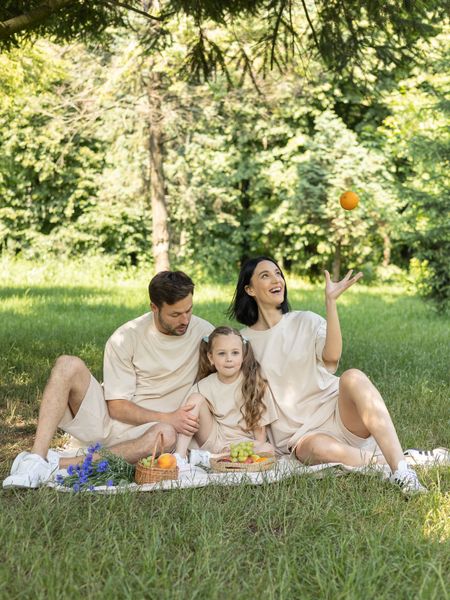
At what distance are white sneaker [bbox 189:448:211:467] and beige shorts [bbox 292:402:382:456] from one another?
461 mm

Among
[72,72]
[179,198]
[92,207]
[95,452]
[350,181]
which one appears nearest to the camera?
[95,452]

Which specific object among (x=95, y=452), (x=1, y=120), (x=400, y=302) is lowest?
(x=400, y=302)

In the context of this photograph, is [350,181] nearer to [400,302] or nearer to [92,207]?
[400,302]

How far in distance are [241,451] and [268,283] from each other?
0.92 m

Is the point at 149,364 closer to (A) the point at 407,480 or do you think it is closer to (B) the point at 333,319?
(B) the point at 333,319

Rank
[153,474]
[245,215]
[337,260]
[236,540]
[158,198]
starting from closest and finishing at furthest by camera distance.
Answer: [236,540], [153,474], [158,198], [337,260], [245,215]

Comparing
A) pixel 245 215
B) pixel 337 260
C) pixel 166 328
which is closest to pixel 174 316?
pixel 166 328

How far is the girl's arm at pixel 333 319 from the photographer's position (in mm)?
4098

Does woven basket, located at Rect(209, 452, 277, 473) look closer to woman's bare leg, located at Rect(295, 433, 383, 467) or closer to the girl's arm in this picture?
woman's bare leg, located at Rect(295, 433, 383, 467)

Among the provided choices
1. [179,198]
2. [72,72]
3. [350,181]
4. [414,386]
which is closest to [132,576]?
[414,386]

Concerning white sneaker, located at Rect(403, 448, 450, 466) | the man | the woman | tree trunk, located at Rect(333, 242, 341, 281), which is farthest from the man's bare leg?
tree trunk, located at Rect(333, 242, 341, 281)

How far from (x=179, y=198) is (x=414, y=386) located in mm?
12133

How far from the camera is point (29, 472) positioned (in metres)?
3.96

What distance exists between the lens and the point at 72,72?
586 inches
